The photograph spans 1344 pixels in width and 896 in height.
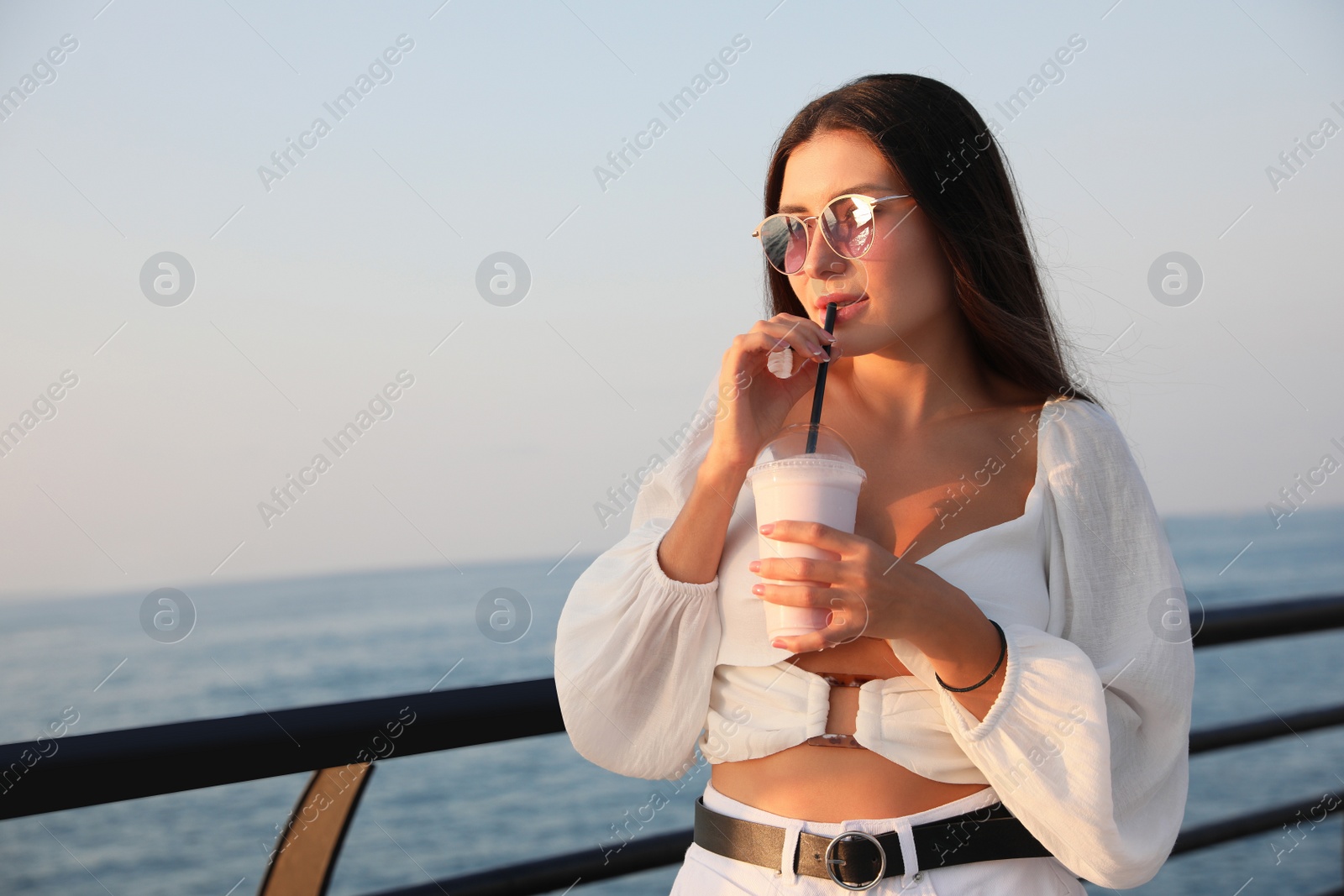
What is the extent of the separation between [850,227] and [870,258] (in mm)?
57

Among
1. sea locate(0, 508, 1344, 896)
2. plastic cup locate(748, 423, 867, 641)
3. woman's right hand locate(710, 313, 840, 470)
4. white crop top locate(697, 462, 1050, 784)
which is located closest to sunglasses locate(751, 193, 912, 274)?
woman's right hand locate(710, 313, 840, 470)

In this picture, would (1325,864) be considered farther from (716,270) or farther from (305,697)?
(305,697)

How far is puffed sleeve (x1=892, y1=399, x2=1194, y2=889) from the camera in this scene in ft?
4.19

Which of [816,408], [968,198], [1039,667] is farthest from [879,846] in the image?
→ [968,198]

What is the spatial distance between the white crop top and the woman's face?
35cm

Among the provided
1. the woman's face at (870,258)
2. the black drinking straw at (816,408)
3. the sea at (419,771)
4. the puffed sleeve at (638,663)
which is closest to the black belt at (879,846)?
the puffed sleeve at (638,663)

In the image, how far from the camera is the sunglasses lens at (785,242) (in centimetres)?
157

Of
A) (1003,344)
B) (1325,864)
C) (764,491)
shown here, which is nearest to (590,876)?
(764,491)

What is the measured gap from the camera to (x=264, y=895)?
1.39 m

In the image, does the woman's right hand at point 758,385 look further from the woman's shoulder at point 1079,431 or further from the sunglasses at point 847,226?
the woman's shoulder at point 1079,431

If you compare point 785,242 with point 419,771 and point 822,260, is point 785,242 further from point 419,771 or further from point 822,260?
point 419,771

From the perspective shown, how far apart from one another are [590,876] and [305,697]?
30083mm

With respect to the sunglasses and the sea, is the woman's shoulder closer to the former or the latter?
the sunglasses

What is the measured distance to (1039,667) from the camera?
1.29 m
